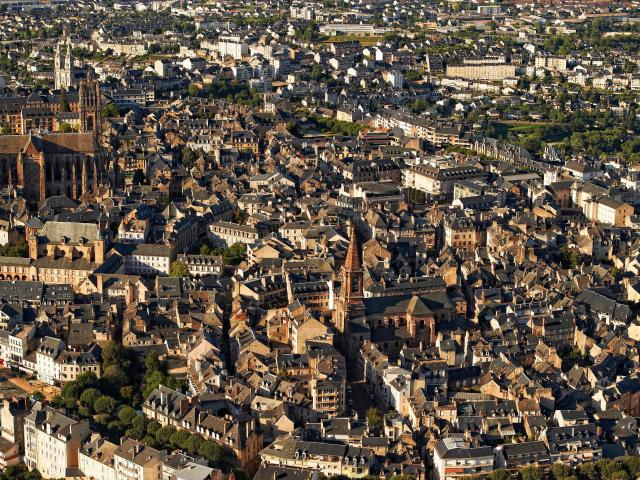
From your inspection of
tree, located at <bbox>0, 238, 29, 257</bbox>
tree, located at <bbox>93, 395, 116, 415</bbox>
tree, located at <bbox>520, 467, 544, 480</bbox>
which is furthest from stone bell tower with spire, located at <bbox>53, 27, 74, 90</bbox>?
tree, located at <bbox>520, 467, 544, 480</bbox>

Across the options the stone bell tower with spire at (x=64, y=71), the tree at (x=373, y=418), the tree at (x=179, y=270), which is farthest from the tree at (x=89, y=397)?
the stone bell tower with spire at (x=64, y=71)

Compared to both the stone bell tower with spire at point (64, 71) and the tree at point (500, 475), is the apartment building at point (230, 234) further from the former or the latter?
the stone bell tower with spire at point (64, 71)

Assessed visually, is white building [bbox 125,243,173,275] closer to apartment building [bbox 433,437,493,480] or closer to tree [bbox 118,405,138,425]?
tree [bbox 118,405,138,425]

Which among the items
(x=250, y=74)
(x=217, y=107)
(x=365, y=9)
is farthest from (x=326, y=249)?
(x=365, y=9)

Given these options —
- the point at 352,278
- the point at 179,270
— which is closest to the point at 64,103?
the point at 179,270

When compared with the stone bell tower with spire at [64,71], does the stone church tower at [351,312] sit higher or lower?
lower
